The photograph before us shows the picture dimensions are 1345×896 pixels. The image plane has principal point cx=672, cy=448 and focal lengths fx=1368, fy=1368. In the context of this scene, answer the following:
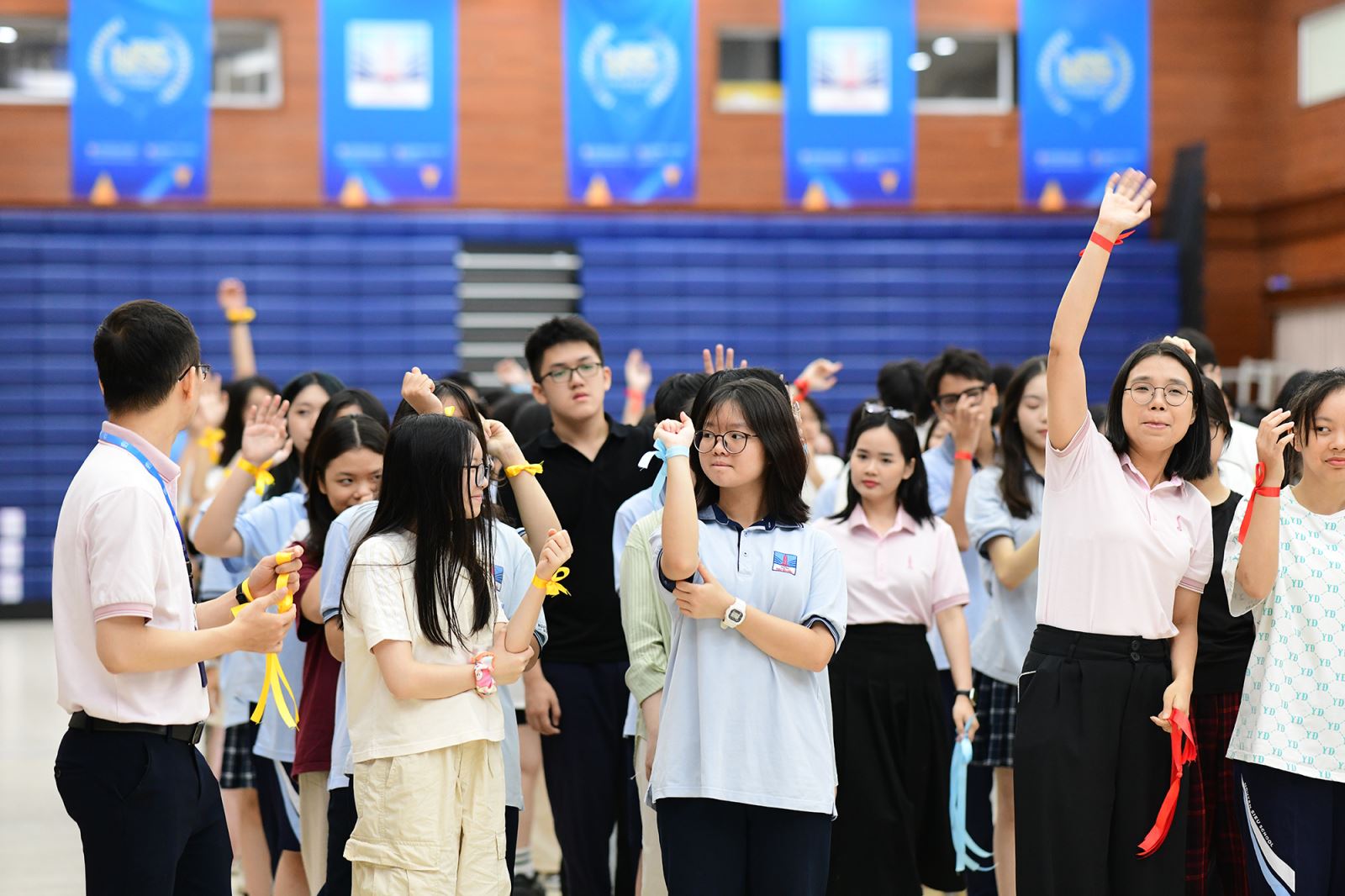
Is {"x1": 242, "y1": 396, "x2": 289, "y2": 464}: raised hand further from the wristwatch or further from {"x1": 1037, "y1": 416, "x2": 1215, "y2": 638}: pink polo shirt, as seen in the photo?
{"x1": 1037, "y1": 416, "x2": 1215, "y2": 638}: pink polo shirt

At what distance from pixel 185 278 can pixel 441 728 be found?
9.41 metres

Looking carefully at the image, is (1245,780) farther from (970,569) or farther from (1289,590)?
(970,569)

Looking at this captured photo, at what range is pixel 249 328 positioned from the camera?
440 inches

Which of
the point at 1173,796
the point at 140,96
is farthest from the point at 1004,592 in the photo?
the point at 140,96

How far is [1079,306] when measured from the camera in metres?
2.86

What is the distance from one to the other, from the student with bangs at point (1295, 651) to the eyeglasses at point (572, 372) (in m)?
1.68

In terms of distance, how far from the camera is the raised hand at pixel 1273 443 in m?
2.90

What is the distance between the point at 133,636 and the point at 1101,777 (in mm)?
2016

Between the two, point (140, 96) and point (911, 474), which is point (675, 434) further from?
point (140, 96)

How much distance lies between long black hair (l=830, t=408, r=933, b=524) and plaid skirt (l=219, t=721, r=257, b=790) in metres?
1.83

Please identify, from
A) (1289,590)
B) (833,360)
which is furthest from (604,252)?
(1289,590)

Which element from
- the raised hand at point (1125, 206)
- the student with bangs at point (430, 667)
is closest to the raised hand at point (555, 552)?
the student with bangs at point (430, 667)

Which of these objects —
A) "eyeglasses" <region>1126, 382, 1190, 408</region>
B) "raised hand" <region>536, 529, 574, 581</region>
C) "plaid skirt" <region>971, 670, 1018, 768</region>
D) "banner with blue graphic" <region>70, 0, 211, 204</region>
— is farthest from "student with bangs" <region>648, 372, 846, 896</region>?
"banner with blue graphic" <region>70, 0, 211, 204</region>

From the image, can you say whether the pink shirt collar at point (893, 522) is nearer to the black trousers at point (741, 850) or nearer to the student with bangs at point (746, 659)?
the student with bangs at point (746, 659)
